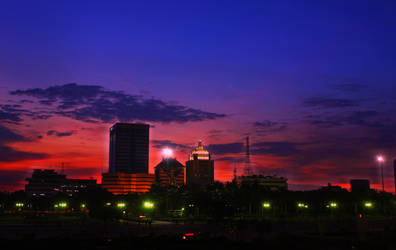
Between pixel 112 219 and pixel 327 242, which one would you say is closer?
pixel 327 242

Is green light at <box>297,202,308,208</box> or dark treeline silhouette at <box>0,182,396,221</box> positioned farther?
green light at <box>297,202,308,208</box>

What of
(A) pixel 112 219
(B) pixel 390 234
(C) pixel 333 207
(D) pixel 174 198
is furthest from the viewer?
(D) pixel 174 198

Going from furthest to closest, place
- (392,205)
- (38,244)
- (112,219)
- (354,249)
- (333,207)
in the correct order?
(333,207) < (392,205) < (112,219) < (38,244) < (354,249)

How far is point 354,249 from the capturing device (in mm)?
34469

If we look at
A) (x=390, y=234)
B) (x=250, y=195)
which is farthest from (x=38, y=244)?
(x=250, y=195)

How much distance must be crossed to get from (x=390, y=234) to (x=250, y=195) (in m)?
81.4

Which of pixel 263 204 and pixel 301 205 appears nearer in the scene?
pixel 263 204

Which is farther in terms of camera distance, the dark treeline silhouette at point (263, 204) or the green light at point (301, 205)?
the green light at point (301, 205)

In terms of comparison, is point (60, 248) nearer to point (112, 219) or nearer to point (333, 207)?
point (112, 219)

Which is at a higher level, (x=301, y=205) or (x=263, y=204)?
(x=263, y=204)

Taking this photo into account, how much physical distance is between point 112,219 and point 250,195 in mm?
50200

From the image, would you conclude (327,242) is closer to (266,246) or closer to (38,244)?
(266,246)

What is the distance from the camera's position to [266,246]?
35.7 m

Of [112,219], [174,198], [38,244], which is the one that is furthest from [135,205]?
[38,244]
